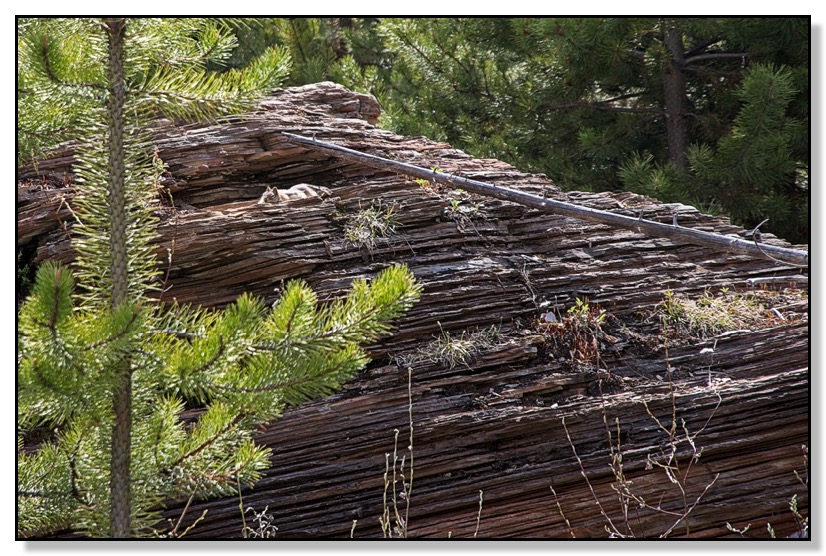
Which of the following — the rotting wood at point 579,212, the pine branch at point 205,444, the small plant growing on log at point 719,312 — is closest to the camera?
the pine branch at point 205,444

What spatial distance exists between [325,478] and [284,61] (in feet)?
4.87

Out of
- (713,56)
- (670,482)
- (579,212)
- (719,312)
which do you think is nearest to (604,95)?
(713,56)

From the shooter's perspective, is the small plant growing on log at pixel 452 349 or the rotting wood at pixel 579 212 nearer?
the small plant growing on log at pixel 452 349

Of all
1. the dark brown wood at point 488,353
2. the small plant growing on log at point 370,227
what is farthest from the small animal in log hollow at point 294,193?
the small plant growing on log at point 370,227

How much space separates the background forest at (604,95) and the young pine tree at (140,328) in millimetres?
2663

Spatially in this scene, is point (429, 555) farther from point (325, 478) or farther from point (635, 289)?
point (635, 289)

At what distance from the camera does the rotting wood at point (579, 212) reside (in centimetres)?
351

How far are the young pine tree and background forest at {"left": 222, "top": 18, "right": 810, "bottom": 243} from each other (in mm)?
2663

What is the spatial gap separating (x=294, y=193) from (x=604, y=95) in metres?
2.69

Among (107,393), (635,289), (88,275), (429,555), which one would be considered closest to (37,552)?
(107,393)

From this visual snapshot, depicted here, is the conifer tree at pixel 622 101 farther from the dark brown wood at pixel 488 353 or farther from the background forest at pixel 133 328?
the background forest at pixel 133 328

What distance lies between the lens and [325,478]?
113 inches

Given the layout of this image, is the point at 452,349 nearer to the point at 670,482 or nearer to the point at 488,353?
the point at 488,353
